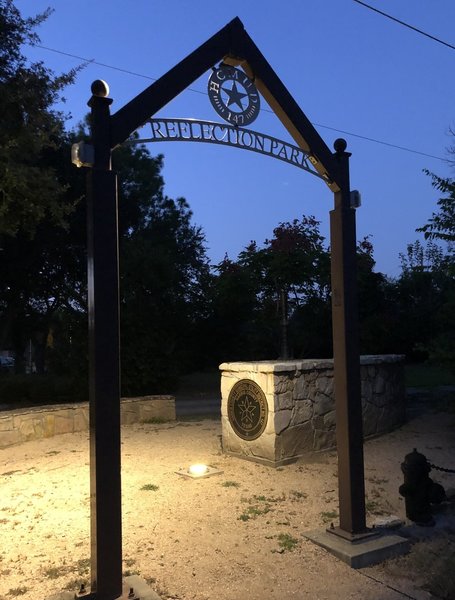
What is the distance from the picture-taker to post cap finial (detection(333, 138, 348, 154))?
4.43 meters

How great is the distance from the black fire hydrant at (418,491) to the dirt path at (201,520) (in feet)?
1.35

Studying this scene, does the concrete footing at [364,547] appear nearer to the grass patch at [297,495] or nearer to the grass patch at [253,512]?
the grass patch at [253,512]

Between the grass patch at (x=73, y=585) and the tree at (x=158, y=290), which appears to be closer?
the grass patch at (x=73, y=585)

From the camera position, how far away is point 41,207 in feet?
30.8

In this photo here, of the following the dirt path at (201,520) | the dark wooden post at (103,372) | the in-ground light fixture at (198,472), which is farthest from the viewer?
the in-ground light fixture at (198,472)

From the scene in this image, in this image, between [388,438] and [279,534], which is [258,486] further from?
[388,438]

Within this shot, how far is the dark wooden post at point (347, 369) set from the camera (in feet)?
13.6

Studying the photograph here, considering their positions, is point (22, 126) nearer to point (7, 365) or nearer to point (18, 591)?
point (18, 591)

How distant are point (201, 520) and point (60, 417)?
4839 millimetres

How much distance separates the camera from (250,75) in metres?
4.02

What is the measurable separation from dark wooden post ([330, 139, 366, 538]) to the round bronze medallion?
257cm

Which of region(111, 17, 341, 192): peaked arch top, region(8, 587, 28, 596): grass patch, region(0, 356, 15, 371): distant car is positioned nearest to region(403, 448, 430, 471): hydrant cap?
region(111, 17, 341, 192): peaked arch top

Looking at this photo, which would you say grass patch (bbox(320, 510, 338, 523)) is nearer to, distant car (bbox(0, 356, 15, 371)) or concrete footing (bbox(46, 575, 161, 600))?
concrete footing (bbox(46, 575, 161, 600))

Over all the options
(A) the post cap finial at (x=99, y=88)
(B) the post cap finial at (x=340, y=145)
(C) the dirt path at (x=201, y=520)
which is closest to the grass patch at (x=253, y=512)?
(C) the dirt path at (x=201, y=520)
